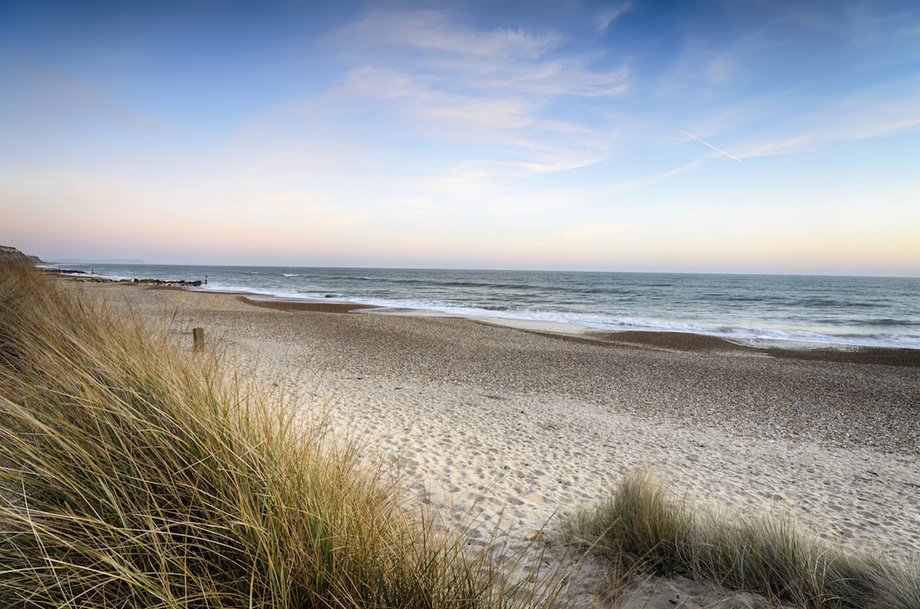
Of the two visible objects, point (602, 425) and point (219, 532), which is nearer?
point (219, 532)

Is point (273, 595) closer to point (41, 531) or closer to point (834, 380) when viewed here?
point (41, 531)

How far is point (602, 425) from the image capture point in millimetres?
8312

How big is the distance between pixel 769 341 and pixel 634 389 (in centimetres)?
1474

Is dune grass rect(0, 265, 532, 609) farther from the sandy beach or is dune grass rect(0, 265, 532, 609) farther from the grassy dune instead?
the sandy beach

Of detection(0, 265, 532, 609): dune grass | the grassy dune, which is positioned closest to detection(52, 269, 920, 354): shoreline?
the grassy dune

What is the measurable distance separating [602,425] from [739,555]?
5151 millimetres

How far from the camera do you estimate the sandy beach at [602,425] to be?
16.1 ft

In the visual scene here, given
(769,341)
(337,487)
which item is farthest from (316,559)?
(769,341)

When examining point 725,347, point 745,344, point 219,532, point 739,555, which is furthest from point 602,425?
point 745,344

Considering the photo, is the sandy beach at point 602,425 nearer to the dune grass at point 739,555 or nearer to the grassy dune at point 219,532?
the dune grass at point 739,555

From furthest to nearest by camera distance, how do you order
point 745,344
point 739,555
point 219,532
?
point 745,344
point 739,555
point 219,532

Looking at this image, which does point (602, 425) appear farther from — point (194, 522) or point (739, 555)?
point (194, 522)

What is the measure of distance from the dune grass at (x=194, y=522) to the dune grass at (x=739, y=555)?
1.57 meters

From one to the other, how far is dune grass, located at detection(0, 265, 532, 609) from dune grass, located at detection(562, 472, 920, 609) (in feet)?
5.14
